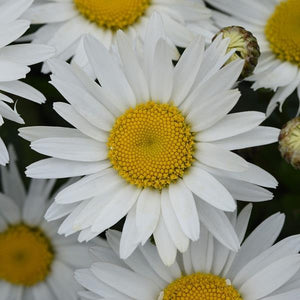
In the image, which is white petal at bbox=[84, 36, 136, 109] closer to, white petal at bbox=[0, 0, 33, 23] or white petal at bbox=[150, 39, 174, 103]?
white petal at bbox=[150, 39, 174, 103]

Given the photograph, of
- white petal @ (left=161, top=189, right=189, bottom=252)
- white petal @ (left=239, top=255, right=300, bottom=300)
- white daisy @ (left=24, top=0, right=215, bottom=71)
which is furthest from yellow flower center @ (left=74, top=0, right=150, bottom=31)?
white petal @ (left=239, top=255, right=300, bottom=300)

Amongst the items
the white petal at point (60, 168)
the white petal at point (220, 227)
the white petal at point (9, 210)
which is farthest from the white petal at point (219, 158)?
the white petal at point (9, 210)

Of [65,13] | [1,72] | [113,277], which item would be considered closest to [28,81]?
[65,13]

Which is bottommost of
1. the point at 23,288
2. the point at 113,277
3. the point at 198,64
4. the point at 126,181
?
the point at 23,288

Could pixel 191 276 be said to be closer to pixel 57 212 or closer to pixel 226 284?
pixel 226 284

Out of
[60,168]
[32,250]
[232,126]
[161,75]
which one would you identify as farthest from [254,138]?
[32,250]

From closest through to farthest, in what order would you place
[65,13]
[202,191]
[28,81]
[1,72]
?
[202,191], [1,72], [65,13], [28,81]

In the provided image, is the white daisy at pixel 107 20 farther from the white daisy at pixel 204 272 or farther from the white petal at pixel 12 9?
the white daisy at pixel 204 272

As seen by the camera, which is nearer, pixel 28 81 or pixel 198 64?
pixel 198 64
